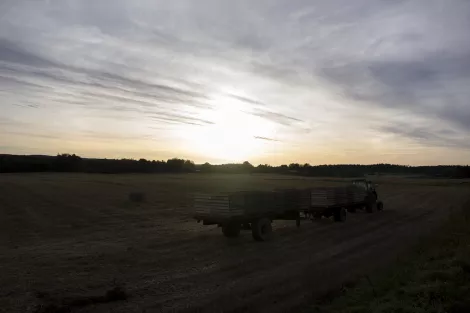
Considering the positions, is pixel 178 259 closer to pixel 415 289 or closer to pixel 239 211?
pixel 239 211

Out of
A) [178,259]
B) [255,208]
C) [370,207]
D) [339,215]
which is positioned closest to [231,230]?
[255,208]

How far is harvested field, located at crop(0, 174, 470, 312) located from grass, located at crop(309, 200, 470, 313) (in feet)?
2.56

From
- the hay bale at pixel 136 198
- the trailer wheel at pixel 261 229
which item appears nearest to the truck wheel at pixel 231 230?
the trailer wheel at pixel 261 229

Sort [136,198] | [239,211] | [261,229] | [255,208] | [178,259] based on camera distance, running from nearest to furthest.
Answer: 1. [178,259]
2. [239,211]
3. [261,229]
4. [255,208]
5. [136,198]

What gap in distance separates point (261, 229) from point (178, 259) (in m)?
4.55

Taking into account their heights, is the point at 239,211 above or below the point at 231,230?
above

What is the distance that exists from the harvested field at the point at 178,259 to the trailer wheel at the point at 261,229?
1.96 ft

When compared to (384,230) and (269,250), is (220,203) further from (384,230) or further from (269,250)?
(384,230)

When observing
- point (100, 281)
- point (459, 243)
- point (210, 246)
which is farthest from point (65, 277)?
point (459, 243)

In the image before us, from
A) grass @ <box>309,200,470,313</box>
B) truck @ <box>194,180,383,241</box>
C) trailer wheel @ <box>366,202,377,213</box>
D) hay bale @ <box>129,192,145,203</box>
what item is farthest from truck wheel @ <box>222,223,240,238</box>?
hay bale @ <box>129,192,145,203</box>

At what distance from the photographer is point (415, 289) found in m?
8.07

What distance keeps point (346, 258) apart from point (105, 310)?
24.3ft

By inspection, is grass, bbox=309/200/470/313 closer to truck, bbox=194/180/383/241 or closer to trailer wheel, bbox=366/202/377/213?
truck, bbox=194/180/383/241

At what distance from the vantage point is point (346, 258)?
1330 centimetres
